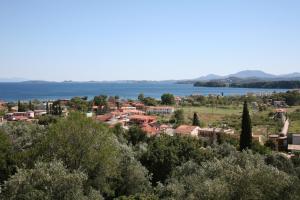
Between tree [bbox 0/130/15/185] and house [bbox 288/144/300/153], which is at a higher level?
tree [bbox 0/130/15/185]

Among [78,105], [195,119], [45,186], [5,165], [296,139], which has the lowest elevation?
[296,139]

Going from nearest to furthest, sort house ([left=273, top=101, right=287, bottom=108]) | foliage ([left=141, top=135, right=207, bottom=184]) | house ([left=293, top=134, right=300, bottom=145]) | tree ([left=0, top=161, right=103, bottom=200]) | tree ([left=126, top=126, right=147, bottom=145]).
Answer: tree ([left=0, top=161, right=103, bottom=200]), foliage ([left=141, top=135, right=207, bottom=184]), tree ([left=126, top=126, right=147, bottom=145]), house ([left=293, top=134, right=300, bottom=145]), house ([left=273, top=101, right=287, bottom=108])

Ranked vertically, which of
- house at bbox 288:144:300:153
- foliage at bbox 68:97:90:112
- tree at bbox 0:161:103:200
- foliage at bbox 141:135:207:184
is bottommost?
house at bbox 288:144:300:153

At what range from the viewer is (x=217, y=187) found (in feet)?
50.1

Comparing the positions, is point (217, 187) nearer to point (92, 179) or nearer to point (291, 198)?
point (291, 198)

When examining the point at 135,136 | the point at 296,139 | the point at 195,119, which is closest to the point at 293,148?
the point at 296,139

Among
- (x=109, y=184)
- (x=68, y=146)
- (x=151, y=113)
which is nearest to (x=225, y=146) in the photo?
(x=109, y=184)

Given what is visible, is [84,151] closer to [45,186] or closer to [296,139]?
[45,186]

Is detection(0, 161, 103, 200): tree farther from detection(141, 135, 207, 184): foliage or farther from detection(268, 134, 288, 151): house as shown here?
detection(268, 134, 288, 151): house

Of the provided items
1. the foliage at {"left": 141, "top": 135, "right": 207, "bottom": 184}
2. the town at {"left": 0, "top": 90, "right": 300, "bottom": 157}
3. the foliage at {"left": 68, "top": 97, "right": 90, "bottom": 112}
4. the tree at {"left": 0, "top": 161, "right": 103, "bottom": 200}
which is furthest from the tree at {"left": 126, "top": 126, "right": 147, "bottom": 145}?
the foliage at {"left": 68, "top": 97, "right": 90, "bottom": 112}

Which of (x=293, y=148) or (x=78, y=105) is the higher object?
(x=78, y=105)

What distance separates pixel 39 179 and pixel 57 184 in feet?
3.14

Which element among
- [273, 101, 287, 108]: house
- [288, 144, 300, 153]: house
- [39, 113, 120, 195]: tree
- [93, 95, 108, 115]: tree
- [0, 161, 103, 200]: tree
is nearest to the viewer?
[0, 161, 103, 200]: tree

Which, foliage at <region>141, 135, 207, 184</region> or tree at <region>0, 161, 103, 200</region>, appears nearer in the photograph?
tree at <region>0, 161, 103, 200</region>
